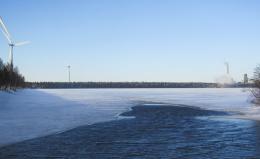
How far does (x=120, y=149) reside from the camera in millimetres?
18125

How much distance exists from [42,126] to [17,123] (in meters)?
2.14

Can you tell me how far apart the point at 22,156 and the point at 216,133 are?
11.0 metres

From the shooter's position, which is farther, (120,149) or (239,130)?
(239,130)

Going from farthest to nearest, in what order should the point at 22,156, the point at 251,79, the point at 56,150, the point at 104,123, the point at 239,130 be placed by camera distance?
the point at 251,79 → the point at 104,123 → the point at 239,130 → the point at 56,150 → the point at 22,156

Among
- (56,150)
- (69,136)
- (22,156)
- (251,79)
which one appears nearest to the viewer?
(22,156)

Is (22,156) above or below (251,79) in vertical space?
below

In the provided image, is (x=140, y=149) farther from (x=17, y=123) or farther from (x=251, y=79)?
(x=251, y=79)

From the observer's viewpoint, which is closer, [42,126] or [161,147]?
[161,147]

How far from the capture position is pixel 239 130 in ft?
79.6

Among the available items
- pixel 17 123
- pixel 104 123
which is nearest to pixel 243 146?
pixel 104 123

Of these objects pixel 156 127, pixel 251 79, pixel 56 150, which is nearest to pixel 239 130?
pixel 156 127

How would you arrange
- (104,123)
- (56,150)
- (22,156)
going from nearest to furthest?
1. (22,156)
2. (56,150)
3. (104,123)

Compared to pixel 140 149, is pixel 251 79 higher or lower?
higher

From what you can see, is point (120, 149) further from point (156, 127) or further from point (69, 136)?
point (156, 127)
